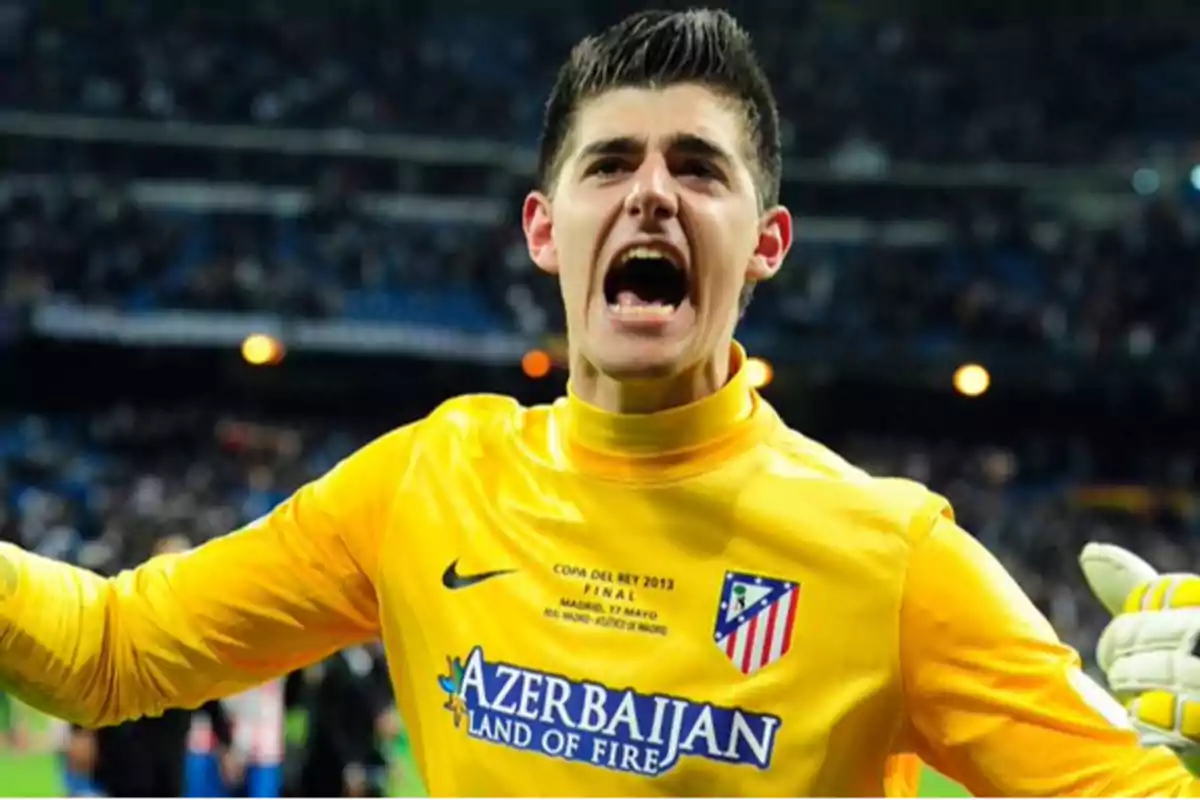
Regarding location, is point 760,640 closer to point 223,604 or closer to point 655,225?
point 655,225

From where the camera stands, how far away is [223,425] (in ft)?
68.2

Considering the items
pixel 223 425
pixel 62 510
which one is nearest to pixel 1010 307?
pixel 223 425

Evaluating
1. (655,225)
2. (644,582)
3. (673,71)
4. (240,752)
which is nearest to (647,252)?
(655,225)

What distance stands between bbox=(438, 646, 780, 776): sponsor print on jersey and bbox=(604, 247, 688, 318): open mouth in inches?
19.7

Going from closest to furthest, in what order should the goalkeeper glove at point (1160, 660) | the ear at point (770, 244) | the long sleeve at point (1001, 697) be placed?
the goalkeeper glove at point (1160, 660) → the long sleeve at point (1001, 697) → the ear at point (770, 244)

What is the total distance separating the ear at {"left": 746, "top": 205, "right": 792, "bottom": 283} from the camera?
2.20 metres

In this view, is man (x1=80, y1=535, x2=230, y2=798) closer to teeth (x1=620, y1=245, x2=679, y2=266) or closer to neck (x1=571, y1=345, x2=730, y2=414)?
neck (x1=571, y1=345, x2=730, y2=414)

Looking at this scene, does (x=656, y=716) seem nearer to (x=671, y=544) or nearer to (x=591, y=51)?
(x=671, y=544)

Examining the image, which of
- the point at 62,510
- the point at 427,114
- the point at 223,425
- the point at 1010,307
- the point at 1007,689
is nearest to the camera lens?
the point at 1007,689

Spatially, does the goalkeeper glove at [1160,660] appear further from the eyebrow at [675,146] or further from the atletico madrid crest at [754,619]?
the eyebrow at [675,146]

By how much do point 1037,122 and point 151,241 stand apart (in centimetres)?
1409

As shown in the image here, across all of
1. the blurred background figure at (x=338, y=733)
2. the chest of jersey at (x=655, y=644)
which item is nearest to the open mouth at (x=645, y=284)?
the chest of jersey at (x=655, y=644)

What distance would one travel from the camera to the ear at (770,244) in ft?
7.22

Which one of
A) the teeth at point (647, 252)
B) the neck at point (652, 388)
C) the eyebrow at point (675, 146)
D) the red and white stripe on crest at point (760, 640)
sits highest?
the eyebrow at point (675, 146)
